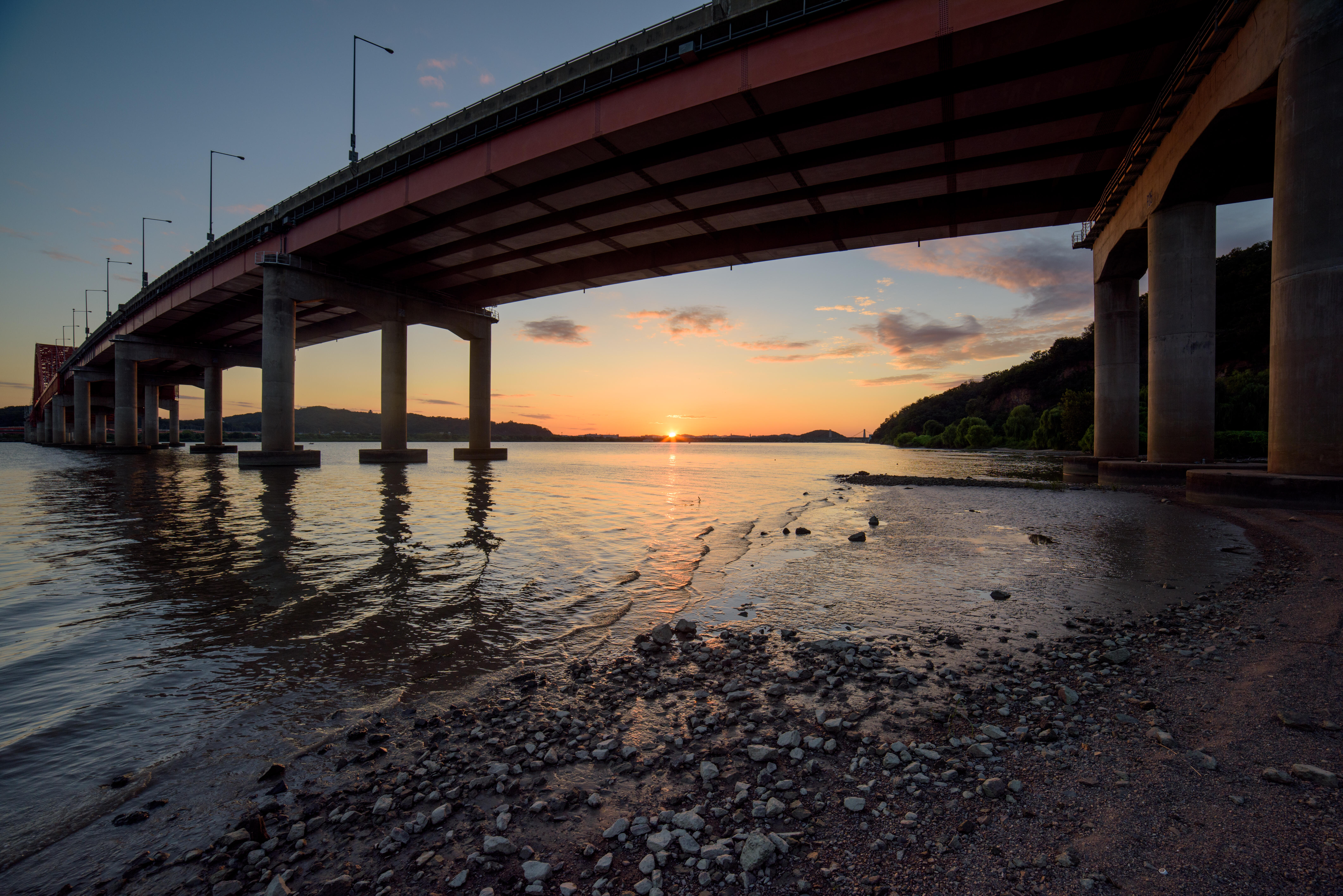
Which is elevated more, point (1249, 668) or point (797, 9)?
point (797, 9)

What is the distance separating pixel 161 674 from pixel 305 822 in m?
3.72

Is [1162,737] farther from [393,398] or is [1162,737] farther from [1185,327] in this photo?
[393,398]

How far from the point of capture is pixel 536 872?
264cm

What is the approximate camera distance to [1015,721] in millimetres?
4059

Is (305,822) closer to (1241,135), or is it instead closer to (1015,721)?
(1015,721)

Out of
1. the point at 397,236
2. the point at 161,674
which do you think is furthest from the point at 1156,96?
the point at 397,236

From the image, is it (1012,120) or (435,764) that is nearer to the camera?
(435,764)

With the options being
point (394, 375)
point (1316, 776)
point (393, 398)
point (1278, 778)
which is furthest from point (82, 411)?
point (1316, 776)

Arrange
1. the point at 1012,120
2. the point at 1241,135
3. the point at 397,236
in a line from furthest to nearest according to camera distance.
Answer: the point at 397,236 < the point at 1012,120 < the point at 1241,135

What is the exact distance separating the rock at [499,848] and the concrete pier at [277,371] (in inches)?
1685

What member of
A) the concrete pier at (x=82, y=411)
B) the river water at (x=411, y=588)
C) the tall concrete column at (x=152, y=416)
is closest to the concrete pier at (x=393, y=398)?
the river water at (x=411, y=588)

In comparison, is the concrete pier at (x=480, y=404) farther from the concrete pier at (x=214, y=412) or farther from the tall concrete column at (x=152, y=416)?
the tall concrete column at (x=152, y=416)

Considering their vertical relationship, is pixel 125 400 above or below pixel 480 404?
above

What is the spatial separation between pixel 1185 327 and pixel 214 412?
95573mm
